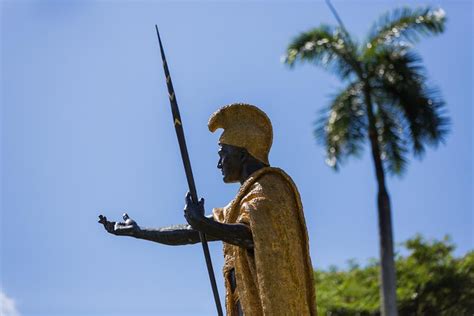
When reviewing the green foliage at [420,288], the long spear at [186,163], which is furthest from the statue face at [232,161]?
the green foliage at [420,288]

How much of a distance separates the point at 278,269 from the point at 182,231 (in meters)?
1.13

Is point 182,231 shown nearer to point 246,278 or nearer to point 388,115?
point 246,278

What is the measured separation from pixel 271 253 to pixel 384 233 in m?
23.0

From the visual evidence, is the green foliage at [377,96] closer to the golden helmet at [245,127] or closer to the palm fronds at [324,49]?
the palm fronds at [324,49]

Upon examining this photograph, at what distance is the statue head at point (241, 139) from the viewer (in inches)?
366

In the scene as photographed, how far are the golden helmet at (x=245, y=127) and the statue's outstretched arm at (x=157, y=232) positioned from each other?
70cm

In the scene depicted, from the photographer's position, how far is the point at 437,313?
31.4 meters

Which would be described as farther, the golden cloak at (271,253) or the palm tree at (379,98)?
the palm tree at (379,98)

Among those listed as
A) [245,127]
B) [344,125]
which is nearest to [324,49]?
[344,125]

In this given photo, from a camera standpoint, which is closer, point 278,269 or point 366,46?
point 278,269

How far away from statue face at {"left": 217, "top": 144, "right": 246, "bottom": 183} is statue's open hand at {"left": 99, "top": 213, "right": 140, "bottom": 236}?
75cm

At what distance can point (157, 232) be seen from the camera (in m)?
9.37

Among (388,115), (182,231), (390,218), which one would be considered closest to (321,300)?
(390,218)

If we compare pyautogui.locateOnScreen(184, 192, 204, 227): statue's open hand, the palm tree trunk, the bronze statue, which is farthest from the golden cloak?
the palm tree trunk
